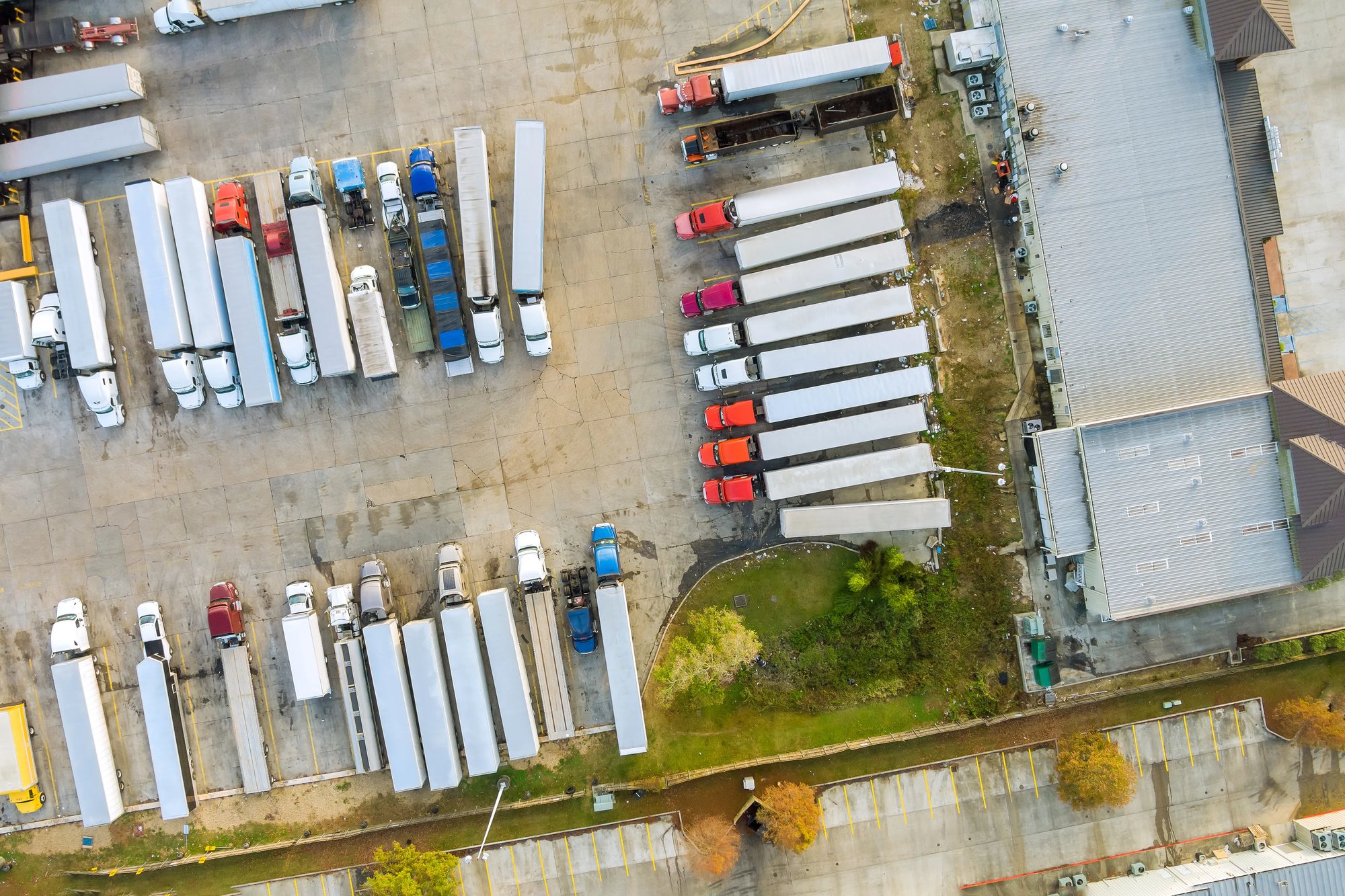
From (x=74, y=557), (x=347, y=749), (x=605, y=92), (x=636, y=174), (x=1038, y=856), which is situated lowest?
(x=1038, y=856)

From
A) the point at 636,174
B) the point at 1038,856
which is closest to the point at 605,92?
the point at 636,174

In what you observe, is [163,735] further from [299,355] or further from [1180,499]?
[1180,499]

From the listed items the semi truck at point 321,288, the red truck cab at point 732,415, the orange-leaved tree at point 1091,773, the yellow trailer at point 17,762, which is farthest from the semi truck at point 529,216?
the orange-leaved tree at point 1091,773

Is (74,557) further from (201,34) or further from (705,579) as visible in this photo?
(705,579)

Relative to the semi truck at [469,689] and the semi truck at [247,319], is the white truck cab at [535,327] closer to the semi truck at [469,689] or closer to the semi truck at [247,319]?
the semi truck at [247,319]

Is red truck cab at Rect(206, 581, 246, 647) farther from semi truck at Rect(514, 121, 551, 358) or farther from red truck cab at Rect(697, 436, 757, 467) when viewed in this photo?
red truck cab at Rect(697, 436, 757, 467)

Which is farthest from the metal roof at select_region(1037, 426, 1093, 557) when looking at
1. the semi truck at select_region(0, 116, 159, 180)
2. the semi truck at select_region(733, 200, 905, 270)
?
the semi truck at select_region(0, 116, 159, 180)

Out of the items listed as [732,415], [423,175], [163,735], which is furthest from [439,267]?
[163,735]
